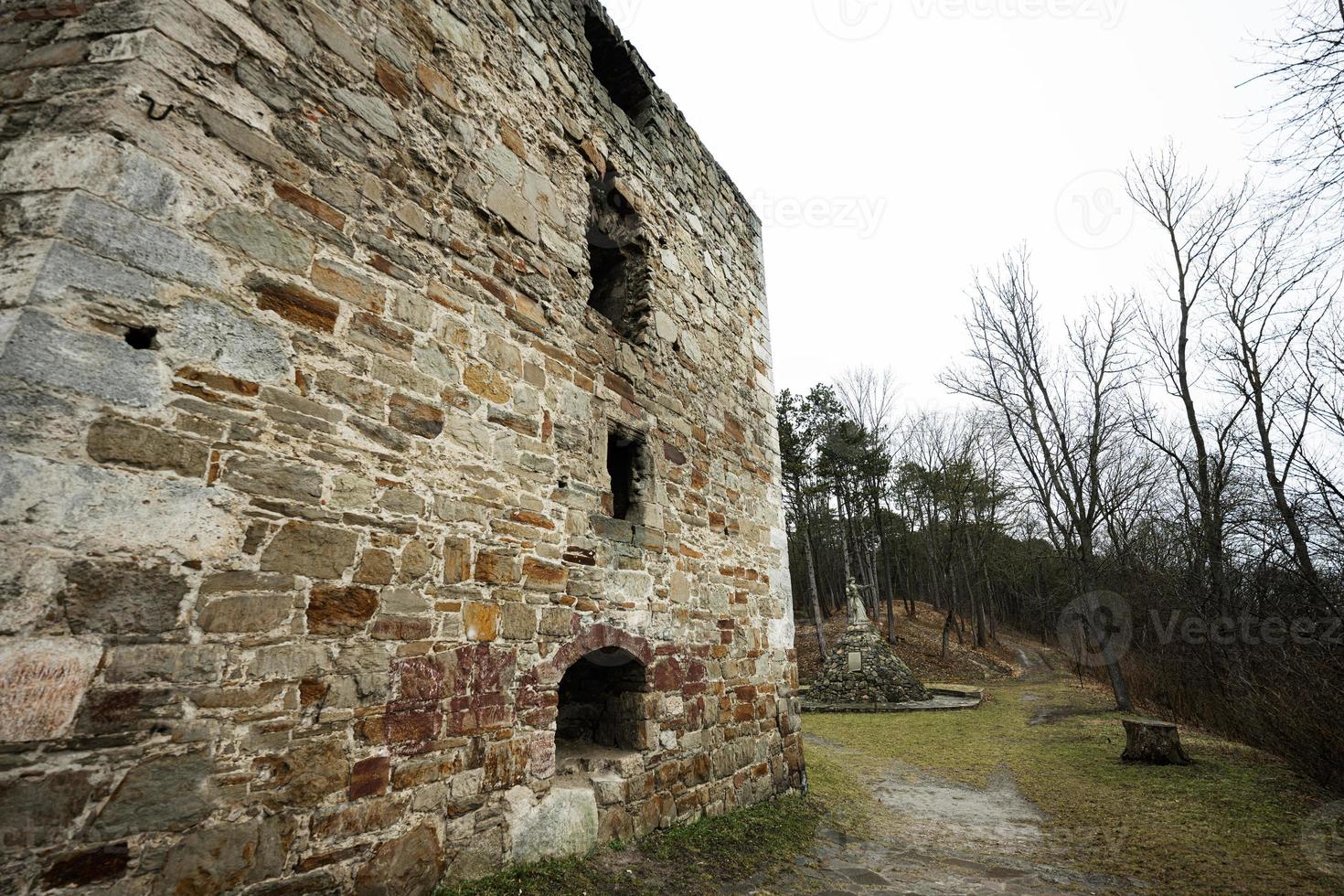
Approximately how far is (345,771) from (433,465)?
4.66ft

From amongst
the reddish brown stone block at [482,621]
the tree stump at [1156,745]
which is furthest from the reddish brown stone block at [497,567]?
the tree stump at [1156,745]

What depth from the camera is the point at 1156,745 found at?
7.24 meters

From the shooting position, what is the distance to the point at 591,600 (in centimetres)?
394

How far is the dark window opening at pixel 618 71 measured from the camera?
533cm

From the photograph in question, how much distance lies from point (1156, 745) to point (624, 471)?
753 cm

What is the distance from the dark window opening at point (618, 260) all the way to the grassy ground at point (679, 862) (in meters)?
3.76

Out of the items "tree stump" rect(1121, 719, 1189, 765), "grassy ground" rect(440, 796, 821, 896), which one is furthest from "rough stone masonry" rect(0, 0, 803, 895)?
"tree stump" rect(1121, 719, 1189, 765)

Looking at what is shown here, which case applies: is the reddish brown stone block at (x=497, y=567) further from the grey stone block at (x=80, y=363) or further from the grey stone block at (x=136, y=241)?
the grey stone block at (x=136, y=241)

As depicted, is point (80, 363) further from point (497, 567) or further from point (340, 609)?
point (497, 567)

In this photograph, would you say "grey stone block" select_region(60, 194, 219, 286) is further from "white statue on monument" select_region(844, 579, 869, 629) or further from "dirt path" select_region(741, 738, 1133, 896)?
Answer: "white statue on monument" select_region(844, 579, 869, 629)

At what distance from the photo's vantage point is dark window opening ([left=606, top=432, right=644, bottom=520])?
4633mm

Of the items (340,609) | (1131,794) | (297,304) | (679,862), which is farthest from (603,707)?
(1131,794)

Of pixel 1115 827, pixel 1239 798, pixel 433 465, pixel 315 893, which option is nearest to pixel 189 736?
pixel 315 893

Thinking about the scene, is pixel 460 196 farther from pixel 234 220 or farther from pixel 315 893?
pixel 315 893
